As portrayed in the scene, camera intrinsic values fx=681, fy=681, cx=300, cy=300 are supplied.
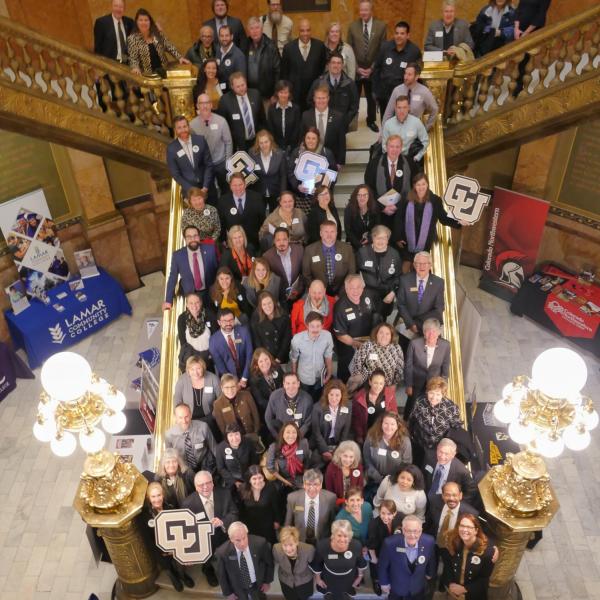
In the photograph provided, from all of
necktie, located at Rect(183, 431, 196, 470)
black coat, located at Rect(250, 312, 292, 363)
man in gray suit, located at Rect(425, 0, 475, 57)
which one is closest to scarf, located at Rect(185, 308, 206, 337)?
black coat, located at Rect(250, 312, 292, 363)

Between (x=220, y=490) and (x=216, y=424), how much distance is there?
2.37 feet

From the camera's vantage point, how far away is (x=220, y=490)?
19.4 feet

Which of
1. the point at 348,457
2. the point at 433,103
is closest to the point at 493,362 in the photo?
the point at 433,103

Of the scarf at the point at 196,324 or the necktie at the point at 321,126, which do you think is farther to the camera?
the necktie at the point at 321,126

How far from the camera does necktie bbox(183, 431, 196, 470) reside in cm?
610

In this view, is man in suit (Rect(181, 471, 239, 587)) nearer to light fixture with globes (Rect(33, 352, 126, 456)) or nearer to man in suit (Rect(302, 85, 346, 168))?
light fixture with globes (Rect(33, 352, 126, 456))

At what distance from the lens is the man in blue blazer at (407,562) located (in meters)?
5.48

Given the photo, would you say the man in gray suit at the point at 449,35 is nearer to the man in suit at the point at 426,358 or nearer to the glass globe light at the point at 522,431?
the man in suit at the point at 426,358

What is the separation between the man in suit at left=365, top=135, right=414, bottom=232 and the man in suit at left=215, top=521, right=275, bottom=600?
3.54m

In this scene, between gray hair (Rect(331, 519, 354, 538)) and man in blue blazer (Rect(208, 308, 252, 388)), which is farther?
man in blue blazer (Rect(208, 308, 252, 388))

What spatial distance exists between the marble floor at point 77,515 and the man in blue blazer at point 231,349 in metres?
2.20

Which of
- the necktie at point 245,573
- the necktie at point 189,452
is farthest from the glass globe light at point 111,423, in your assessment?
the necktie at point 245,573

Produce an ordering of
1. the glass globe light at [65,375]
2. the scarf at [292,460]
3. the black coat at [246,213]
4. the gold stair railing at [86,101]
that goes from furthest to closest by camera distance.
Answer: the black coat at [246,213] → the gold stair railing at [86,101] → the scarf at [292,460] → the glass globe light at [65,375]

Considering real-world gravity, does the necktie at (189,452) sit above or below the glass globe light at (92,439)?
below
